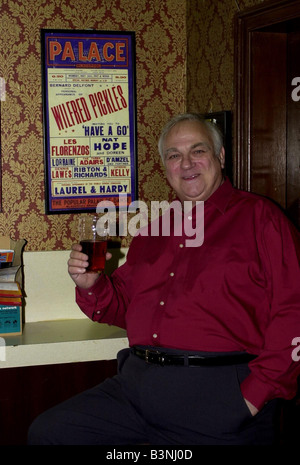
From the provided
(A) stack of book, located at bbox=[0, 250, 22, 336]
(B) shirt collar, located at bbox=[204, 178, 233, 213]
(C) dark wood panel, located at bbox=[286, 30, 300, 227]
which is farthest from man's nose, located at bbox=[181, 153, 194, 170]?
(A) stack of book, located at bbox=[0, 250, 22, 336]

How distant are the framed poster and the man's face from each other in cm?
86

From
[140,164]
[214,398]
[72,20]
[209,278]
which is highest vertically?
[72,20]

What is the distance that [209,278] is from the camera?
1829 mm

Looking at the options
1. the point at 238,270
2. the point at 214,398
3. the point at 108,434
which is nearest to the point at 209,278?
the point at 238,270

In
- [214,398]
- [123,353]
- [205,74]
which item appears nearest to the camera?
[214,398]

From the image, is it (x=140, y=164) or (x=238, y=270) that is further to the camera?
(x=140, y=164)

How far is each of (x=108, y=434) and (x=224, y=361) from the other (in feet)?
1.62

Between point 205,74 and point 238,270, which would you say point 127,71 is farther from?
point 238,270

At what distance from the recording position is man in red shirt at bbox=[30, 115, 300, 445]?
171 cm

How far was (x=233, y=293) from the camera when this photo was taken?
1803mm

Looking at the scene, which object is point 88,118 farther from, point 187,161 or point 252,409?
point 252,409

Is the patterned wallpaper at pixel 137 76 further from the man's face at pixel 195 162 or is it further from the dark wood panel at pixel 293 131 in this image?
the man's face at pixel 195 162

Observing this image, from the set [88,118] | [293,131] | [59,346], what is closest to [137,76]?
[88,118]

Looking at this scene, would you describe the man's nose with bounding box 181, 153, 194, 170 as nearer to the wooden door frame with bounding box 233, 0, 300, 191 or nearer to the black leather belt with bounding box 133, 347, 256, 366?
the wooden door frame with bounding box 233, 0, 300, 191
